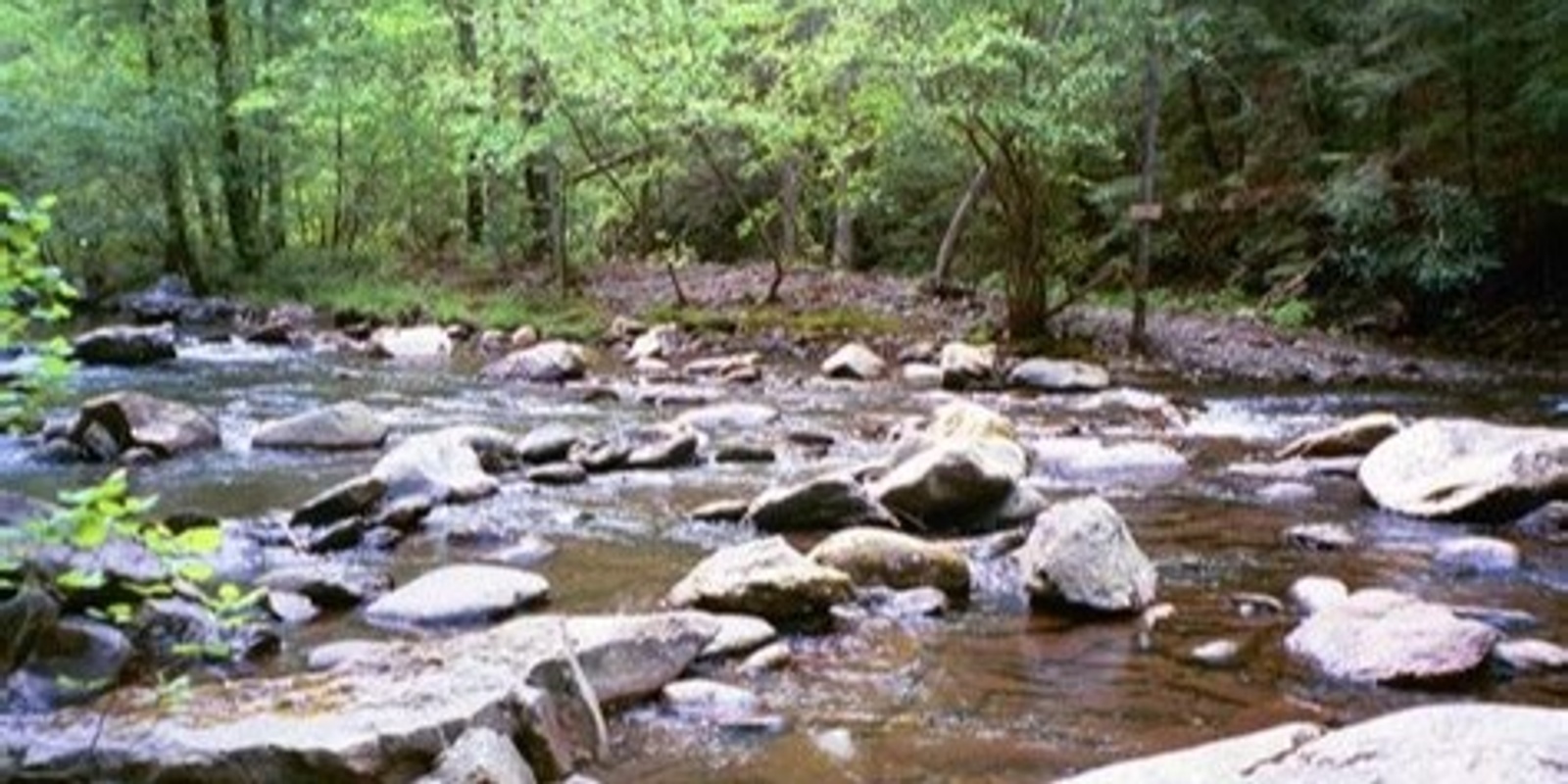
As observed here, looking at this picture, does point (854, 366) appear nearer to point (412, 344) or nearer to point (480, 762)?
point (412, 344)

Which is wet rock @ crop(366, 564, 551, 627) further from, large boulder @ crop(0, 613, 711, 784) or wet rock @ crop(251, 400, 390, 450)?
wet rock @ crop(251, 400, 390, 450)

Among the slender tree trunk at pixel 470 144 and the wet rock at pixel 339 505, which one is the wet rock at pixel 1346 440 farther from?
the slender tree trunk at pixel 470 144

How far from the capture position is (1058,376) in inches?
515

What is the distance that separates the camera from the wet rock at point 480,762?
147 inches

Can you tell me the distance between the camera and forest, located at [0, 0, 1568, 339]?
1485cm

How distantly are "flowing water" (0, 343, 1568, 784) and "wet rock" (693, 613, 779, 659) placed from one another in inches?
4.2

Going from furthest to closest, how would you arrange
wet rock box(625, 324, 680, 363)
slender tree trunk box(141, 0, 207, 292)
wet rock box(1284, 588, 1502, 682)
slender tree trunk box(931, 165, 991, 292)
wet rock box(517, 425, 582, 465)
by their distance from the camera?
1. slender tree trunk box(141, 0, 207, 292)
2. slender tree trunk box(931, 165, 991, 292)
3. wet rock box(625, 324, 680, 363)
4. wet rock box(517, 425, 582, 465)
5. wet rock box(1284, 588, 1502, 682)

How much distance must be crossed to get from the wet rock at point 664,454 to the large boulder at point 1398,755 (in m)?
5.89

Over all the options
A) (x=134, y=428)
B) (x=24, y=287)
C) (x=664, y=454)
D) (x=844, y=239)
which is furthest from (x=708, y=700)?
(x=844, y=239)

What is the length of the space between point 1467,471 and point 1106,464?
2173 mm

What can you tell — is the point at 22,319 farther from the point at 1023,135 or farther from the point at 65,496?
the point at 1023,135

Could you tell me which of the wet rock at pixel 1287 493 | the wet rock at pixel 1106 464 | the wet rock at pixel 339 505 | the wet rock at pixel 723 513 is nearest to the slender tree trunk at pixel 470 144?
the wet rock at pixel 1106 464

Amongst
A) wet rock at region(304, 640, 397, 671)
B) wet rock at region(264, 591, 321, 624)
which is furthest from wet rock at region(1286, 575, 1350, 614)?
wet rock at region(264, 591, 321, 624)

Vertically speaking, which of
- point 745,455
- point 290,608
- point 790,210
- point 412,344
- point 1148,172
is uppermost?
point 1148,172
